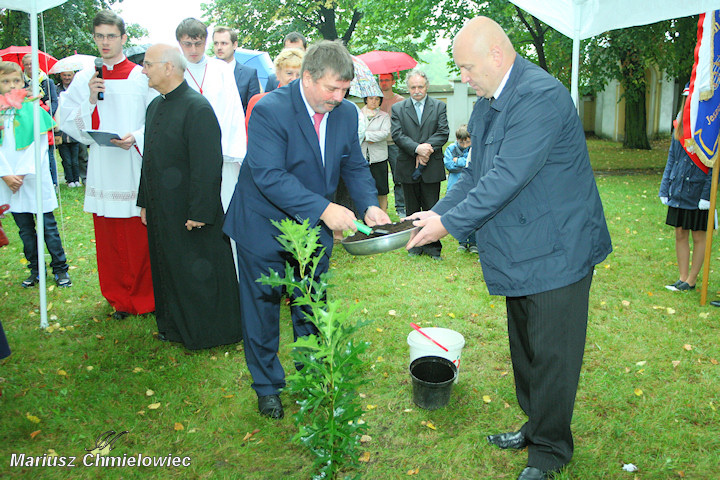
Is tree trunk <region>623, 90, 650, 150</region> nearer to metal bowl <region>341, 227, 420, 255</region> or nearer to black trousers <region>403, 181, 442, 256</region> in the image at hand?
black trousers <region>403, 181, 442, 256</region>

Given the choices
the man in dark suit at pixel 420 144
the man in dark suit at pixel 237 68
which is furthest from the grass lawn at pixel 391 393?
the man in dark suit at pixel 237 68

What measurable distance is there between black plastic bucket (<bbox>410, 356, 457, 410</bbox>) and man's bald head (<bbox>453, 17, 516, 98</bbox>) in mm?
1869

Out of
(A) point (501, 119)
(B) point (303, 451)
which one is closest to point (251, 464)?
(B) point (303, 451)

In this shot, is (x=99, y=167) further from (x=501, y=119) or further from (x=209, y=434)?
(x=501, y=119)

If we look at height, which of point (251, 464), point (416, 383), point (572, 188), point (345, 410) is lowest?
point (251, 464)

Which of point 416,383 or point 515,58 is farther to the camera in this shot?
point 416,383

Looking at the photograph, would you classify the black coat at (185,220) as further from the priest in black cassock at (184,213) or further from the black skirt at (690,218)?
the black skirt at (690,218)

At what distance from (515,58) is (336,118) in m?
1.15

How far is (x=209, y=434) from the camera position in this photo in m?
3.51

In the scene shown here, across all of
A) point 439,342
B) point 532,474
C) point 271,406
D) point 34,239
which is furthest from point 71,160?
point 532,474

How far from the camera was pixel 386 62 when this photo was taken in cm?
1012

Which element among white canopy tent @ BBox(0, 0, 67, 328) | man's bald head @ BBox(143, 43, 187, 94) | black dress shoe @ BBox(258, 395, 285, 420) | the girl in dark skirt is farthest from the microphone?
the girl in dark skirt

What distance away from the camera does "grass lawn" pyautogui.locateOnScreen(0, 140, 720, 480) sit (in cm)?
321
